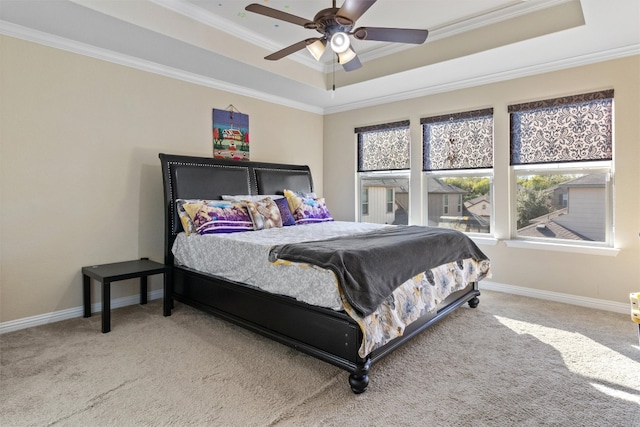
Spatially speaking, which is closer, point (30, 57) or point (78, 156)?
point (30, 57)

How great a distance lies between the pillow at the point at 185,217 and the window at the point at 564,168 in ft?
11.6

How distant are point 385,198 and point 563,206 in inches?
85.2

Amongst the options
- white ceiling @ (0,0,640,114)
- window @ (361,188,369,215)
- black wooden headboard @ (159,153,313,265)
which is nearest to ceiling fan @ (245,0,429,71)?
white ceiling @ (0,0,640,114)

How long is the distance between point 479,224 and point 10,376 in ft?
14.7

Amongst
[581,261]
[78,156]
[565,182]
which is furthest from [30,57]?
[581,261]

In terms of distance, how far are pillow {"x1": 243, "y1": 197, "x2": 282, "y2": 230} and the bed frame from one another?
0.53 m

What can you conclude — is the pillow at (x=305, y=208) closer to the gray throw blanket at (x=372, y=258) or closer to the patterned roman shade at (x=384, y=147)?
the patterned roman shade at (x=384, y=147)

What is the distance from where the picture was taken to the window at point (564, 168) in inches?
136

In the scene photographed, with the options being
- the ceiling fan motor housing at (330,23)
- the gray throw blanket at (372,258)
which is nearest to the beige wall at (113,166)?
the gray throw blanket at (372,258)

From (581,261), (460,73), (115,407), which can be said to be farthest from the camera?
(460,73)

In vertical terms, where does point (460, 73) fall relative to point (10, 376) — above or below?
above

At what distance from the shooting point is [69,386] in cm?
206

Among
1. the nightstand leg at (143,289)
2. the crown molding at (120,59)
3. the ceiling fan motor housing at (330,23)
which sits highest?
the crown molding at (120,59)

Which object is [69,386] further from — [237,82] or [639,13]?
[639,13]
